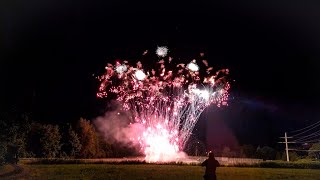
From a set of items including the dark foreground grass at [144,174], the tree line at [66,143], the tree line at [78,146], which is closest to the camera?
the dark foreground grass at [144,174]

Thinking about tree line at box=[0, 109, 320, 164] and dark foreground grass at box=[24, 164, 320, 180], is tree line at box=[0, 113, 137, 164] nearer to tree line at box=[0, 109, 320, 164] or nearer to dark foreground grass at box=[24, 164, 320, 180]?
tree line at box=[0, 109, 320, 164]

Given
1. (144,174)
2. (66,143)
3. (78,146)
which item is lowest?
(144,174)

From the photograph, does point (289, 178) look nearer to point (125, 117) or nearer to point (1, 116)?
point (1, 116)

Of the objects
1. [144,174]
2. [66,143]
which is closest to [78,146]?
[66,143]

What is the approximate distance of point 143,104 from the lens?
37.8 m

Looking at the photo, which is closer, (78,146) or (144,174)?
(144,174)

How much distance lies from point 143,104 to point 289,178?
16.5 meters

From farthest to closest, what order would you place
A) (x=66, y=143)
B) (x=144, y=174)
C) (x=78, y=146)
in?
1. (x=78, y=146)
2. (x=66, y=143)
3. (x=144, y=174)

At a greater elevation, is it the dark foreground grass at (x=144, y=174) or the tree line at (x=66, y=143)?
the tree line at (x=66, y=143)

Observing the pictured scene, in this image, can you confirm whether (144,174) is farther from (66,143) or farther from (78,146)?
(66,143)

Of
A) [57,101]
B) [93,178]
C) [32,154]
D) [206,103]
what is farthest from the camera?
[57,101]

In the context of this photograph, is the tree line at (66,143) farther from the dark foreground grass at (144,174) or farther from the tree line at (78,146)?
the dark foreground grass at (144,174)

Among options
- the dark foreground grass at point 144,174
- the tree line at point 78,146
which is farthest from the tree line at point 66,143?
the dark foreground grass at point 144,174

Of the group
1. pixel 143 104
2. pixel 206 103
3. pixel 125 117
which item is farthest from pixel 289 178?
pixel 125 117
